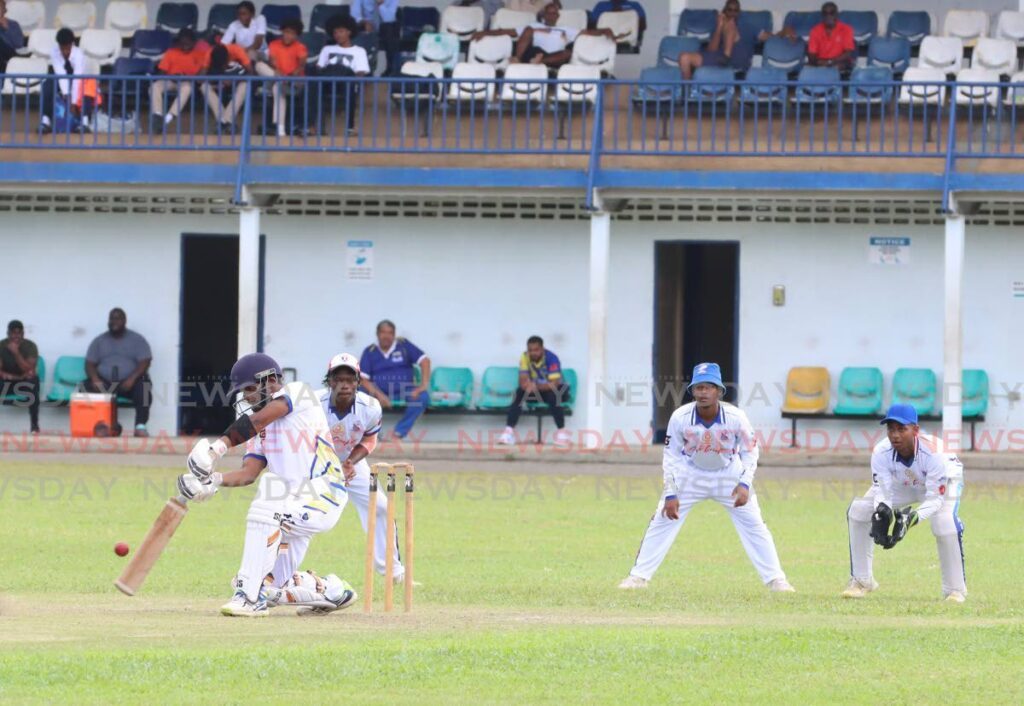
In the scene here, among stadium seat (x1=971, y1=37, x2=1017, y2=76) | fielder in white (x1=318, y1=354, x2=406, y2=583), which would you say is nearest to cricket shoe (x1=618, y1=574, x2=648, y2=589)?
fielder in white (x1=318, y1=354, x2=406, y2=583)

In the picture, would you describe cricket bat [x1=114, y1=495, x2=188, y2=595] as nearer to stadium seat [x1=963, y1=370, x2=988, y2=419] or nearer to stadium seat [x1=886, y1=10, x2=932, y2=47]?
stadium seat [x1=963, y1=370, x2=988, y2=419]

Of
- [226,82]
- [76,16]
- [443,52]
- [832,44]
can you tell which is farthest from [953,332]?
[76,16]

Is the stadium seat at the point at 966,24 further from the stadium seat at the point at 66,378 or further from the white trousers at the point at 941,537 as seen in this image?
the white trousers at the point at 941,537

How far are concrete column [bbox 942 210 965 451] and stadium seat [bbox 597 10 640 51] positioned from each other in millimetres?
5055

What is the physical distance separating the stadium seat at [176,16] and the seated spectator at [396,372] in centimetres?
585

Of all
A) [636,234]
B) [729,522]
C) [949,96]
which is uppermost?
[949,96]

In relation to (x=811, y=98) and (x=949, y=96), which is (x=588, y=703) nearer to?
(x=811, y=98)

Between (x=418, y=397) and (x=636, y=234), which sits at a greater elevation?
(x=636, y=234)

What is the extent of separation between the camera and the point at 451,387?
2730cm

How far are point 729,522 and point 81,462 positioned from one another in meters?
8.58

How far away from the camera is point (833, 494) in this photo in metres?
23.6

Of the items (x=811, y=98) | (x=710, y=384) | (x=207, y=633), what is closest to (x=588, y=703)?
(x=207, y=633)

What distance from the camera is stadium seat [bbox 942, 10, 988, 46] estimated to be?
89.2ft

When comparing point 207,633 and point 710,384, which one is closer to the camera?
point 207,633
